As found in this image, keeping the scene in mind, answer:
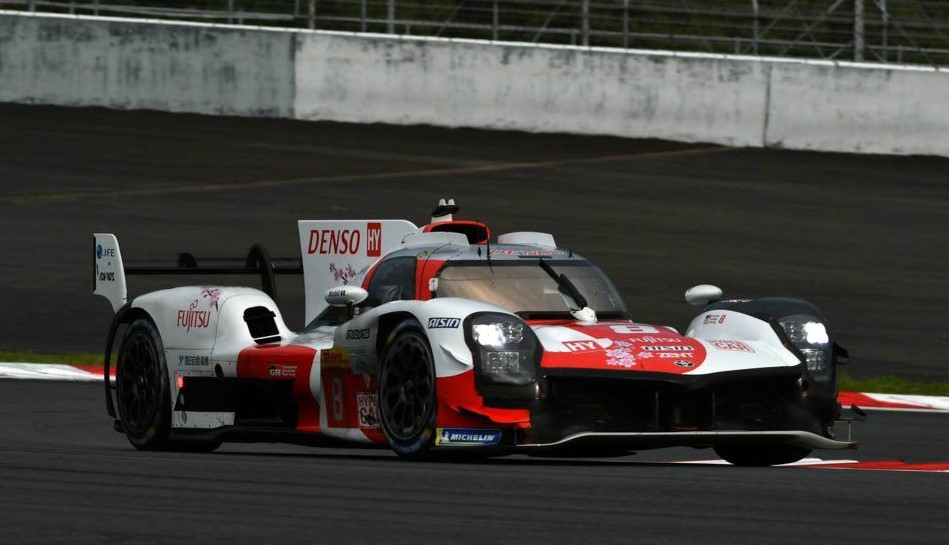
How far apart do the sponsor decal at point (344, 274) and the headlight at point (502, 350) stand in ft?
8.21

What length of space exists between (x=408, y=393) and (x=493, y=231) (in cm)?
1199

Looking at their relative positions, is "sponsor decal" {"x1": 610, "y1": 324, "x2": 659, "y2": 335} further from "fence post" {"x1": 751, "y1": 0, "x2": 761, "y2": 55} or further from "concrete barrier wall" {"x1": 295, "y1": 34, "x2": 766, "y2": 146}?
"fence post" {"x1": 751, "y1": 0, "x2": 761, "y2": 55}

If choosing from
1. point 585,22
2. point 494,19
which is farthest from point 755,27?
point 494,19

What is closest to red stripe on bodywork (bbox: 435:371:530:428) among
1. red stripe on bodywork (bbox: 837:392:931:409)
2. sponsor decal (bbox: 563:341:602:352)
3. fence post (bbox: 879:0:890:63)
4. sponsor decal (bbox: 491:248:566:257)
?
sponsor decal (bbox: 563:341:602:352)

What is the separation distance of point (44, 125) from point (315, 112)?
11.4ft

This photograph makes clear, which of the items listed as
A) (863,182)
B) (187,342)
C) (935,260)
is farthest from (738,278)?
(187,342)

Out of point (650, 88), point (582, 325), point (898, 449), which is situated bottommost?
point (898, 449)

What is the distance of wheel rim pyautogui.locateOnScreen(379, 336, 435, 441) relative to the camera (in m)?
8.76

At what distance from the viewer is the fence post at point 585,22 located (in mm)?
26330

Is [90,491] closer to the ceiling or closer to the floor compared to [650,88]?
closer to the floor

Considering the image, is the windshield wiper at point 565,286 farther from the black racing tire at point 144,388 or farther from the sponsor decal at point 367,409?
the black racing tire at point 144,388

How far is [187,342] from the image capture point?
1060cm

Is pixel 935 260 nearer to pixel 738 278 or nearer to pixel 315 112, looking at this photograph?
pixel 738 278

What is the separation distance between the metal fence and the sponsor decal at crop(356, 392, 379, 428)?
17.2 metres
